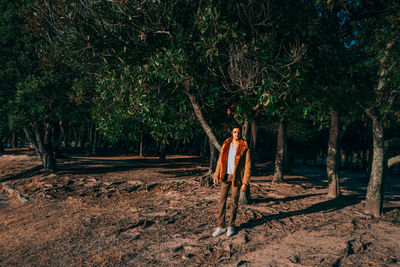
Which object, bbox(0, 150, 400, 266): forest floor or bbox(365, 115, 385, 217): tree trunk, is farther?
bbox(365, 115, 385, 217): tree trunk

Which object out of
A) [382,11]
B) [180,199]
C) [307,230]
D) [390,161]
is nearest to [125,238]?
[180,199]

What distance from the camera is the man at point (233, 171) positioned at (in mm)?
6109

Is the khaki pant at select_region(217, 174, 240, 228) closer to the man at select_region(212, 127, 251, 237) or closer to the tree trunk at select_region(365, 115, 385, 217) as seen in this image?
the man at select_region(212, 127, 251, 237)

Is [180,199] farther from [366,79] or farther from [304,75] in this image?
[366,79]

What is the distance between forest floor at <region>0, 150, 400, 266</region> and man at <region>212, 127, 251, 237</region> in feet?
1.42

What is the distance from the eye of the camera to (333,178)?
1082 centimetres

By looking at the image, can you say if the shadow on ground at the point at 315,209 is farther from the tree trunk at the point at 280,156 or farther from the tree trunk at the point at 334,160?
the tree trunk at the point at 280,156

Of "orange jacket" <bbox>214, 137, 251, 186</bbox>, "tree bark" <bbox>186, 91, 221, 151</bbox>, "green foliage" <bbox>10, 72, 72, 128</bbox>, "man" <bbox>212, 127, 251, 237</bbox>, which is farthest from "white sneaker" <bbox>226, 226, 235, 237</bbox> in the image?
"green foliage" <bbox>10, 72, 72, 128</bbox>

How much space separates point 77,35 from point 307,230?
8.22m

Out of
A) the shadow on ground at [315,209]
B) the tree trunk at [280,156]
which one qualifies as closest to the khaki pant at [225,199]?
the shadow on ground at [315,209]

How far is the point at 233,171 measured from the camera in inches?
241

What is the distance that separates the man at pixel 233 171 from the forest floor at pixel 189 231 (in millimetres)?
434

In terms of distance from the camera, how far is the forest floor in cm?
539

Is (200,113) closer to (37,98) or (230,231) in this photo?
(230,231)
